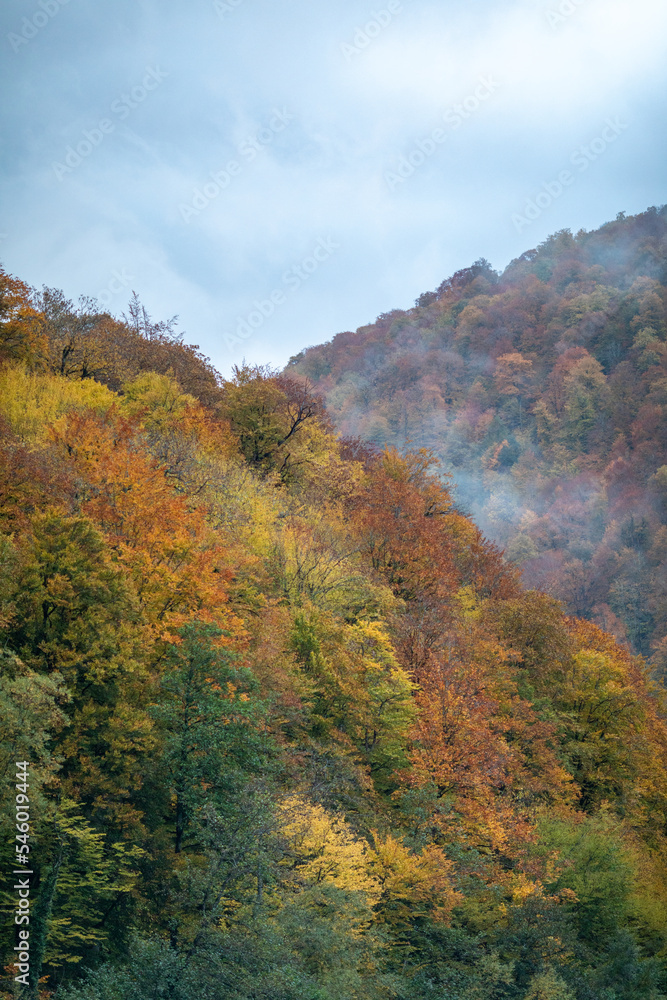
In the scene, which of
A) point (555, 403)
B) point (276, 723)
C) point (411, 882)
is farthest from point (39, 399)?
point (555, 403)

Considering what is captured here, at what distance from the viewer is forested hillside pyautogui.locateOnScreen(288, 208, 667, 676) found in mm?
80875

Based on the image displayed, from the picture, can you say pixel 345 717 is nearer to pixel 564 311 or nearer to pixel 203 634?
pixel 203 634

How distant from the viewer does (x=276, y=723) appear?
21062 mm

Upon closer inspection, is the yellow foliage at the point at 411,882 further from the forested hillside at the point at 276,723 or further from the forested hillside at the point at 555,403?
the forested hillside at the point at 555,403

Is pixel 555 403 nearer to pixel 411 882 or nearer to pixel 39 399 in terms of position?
pixel 39 399

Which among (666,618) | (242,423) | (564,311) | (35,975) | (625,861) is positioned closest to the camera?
(35,975)

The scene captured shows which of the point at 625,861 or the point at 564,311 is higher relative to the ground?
the point at 564,311

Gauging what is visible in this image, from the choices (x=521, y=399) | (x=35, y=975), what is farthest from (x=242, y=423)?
(x=521, y=399)

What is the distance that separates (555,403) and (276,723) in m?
90.3

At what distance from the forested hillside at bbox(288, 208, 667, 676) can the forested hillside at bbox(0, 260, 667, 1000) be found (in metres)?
30.9

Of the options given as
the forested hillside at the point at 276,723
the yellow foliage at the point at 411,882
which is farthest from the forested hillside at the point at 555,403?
the yellow foliage at the point at 411,882

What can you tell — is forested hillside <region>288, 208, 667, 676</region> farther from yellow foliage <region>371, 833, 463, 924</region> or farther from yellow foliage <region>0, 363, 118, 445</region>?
yellow foliage <region>371, 833, 463, 924</region>

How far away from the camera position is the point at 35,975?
14.4 metres

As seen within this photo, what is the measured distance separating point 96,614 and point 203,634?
269cm
